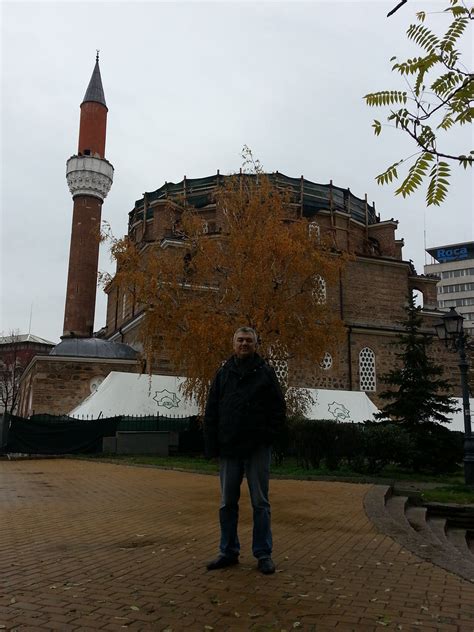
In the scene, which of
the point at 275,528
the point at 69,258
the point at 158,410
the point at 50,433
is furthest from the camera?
the point at 69,258

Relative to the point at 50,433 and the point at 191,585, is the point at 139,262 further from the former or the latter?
the point at 191,585

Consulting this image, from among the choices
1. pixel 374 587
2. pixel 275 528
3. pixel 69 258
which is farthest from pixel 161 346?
pixel 69 258

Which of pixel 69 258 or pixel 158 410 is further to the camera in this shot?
pixel 69 258

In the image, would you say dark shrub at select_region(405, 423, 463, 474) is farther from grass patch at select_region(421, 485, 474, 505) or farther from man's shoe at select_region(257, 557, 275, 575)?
man's shoe at select_region(257, 557, 275, 575)

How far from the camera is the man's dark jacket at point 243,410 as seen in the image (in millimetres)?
4223

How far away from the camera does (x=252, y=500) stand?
4.28m

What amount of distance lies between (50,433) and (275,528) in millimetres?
14490

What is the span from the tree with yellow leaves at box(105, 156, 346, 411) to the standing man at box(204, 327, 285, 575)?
387 inches

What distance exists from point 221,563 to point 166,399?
1683 centimetres

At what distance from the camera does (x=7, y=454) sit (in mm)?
18641

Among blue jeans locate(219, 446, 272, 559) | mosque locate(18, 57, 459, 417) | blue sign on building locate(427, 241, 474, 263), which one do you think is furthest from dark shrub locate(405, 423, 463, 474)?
blue sign on building locate(427, 241, 474, 263)

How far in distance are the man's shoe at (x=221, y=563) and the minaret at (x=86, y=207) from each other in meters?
28.1

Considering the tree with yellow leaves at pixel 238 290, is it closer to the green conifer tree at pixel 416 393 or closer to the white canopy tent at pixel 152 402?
the green conifer tree at pixel 416 393

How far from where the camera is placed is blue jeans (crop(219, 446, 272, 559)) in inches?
164
